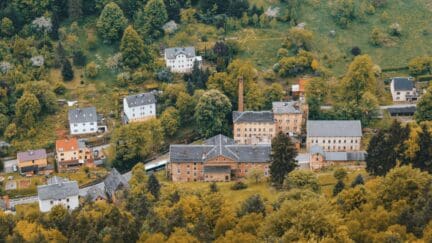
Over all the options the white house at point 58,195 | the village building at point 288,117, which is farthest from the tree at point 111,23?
the white house at point 58,195

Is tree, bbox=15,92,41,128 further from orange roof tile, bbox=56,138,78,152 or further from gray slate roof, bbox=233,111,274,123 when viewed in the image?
gray slate roof, bbox=233,111,274,123

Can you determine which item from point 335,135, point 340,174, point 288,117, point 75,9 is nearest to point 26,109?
point 75,9

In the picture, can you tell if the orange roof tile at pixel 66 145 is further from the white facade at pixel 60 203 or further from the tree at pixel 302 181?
the tree at pixel 302 181

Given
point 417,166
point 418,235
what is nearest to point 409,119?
point 417,166

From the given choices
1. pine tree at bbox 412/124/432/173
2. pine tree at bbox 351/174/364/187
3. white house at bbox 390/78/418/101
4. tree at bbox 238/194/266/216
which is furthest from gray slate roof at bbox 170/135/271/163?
white house at bbox 390/78/418/101

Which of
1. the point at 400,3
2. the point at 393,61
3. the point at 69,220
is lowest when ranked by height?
the point at 69,220

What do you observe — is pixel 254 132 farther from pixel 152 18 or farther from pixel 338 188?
pixel 152 18

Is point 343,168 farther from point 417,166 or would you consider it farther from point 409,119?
point 409,119
